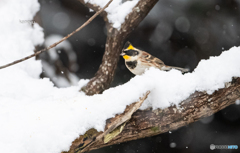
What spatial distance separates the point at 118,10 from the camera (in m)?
2.47

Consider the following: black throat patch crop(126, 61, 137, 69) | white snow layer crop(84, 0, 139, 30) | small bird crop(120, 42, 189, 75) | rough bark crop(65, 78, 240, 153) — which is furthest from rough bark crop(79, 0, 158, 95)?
rough bark crop(65, 78, 240, 153)

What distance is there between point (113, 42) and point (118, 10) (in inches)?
16.1

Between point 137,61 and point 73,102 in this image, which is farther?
point 137,61

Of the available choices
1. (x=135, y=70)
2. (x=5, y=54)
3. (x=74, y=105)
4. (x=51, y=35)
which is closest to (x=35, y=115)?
(x=74, y=105)

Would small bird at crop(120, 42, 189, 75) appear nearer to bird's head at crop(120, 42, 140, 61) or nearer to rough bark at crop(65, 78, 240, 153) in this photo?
bird's head at crop(120, 42, 140, 61)

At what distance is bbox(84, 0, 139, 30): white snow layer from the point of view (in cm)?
242

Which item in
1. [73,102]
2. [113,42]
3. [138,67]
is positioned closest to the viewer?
[73,102]

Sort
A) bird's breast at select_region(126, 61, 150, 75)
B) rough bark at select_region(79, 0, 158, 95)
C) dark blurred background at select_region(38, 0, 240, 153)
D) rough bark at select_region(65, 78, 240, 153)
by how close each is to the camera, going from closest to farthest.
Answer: rough bark at select_region(65, 78, 240, 153)
bird's breast at select_region(126, 61, 150, 75)
rough bark at select_region(79, 0, 158, 95)
dark blurred background at select_region(38, 0, 240, 153)

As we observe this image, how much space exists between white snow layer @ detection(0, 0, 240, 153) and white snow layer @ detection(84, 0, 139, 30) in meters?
0.98

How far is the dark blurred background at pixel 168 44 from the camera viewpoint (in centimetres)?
299

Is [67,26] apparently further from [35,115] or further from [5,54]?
[35,115]

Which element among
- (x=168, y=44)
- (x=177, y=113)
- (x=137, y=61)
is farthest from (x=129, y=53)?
(x=168, y=44)

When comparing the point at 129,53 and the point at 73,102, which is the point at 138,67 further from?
the point at 73,102

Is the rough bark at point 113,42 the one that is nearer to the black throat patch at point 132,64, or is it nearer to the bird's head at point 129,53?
the bird's head at point 129,53
